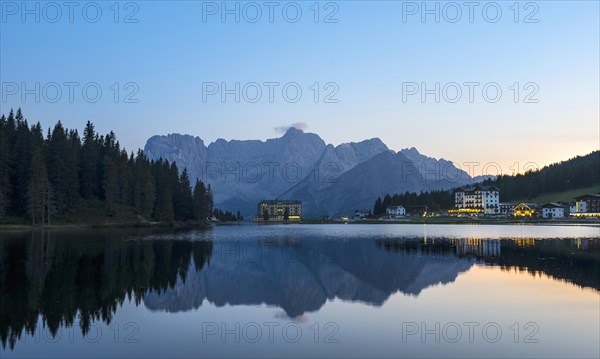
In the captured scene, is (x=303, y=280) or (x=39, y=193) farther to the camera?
(x=39, y=193)

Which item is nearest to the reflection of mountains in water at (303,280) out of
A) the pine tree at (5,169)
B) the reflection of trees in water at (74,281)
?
the reflection of trees in water at (74,281)

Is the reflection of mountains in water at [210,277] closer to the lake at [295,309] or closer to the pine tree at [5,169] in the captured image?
the lake at [295,309]

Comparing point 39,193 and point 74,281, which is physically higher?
point 39,193

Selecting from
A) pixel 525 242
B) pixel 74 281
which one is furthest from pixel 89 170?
pixel 74 281

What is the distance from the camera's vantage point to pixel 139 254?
61.0 metres

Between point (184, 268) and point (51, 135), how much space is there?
430ft

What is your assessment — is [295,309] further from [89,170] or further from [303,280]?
[89,170]

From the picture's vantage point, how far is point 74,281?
1480 inches

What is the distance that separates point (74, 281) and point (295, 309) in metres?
18.0

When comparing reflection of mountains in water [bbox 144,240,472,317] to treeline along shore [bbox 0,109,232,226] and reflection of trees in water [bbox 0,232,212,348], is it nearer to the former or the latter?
reflection of trees in water [bbox 0,232,212,348]

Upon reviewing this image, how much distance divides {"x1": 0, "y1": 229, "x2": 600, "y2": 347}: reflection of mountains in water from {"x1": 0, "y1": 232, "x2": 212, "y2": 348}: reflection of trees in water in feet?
0.19

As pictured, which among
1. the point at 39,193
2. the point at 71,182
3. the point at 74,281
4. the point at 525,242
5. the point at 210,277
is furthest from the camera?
the point at 71,182

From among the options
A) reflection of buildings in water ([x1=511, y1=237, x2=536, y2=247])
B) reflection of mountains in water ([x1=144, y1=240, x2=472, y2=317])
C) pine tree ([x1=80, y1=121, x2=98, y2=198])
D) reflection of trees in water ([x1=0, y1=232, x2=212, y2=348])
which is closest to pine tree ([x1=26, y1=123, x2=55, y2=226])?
pine tree ([x1=80, y1=121, x2=98, y2=198])

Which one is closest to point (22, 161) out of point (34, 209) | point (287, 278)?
point (34, 209)
